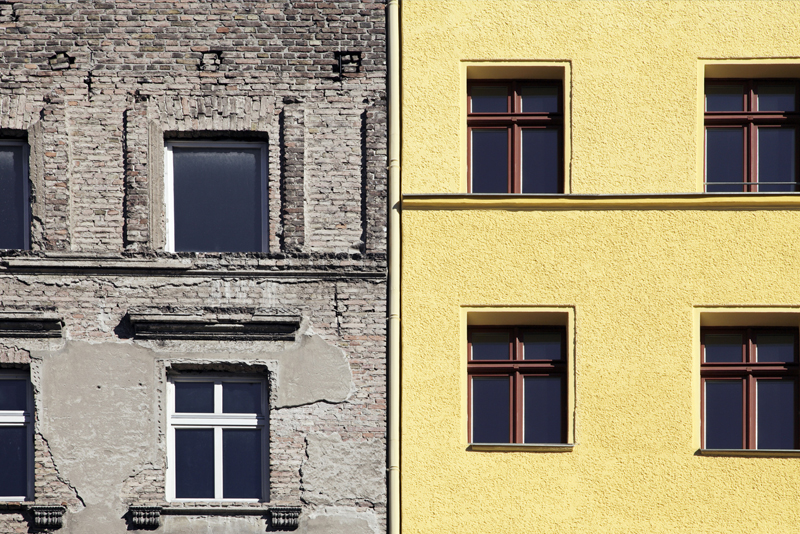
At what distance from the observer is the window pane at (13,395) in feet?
33.4

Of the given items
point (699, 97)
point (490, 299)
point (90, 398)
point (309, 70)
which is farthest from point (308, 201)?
point (699, 97)

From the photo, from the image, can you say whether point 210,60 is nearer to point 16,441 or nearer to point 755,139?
point 16,441

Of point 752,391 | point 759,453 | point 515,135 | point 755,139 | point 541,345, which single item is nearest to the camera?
point 759,453

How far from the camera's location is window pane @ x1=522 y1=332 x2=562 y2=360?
10.3 m

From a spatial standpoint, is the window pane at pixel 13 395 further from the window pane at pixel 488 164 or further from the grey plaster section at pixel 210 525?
the window pane at pixel 488 164

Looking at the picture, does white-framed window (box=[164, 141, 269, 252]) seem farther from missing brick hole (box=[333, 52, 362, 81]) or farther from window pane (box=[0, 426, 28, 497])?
window pane (box=[0, 426, 28, 497])

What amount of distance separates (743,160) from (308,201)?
16.1ft

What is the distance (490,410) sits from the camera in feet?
33.6

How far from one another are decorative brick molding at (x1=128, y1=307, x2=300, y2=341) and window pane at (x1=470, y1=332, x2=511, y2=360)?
6.50 feet

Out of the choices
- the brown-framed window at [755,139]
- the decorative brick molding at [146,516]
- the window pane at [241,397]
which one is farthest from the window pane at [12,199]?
the brown-framed window at [755,139]

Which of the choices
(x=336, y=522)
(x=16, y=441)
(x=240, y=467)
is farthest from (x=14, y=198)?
(x=336, y=522)

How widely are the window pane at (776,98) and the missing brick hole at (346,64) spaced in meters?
4.58

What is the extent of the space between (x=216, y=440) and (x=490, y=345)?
10.5 feet

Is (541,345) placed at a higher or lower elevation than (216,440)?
higher
